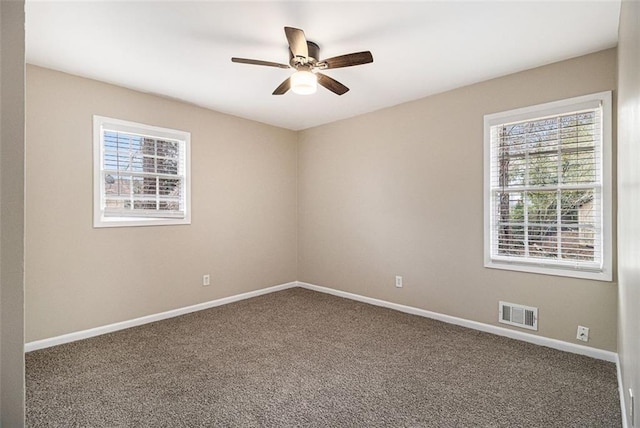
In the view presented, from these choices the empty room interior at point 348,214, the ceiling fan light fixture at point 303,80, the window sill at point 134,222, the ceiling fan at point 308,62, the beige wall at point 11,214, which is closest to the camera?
the beige wall at point 11,214

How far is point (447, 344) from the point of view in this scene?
3.01m

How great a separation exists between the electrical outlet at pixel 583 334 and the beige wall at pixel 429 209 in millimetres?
41

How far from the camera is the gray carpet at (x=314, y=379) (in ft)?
6.47

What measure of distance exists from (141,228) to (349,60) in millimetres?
2847

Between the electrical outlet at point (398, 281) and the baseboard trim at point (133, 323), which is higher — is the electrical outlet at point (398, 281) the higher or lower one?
the higher one

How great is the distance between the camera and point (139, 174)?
3596mm

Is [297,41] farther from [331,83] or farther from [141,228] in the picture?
[141,228]

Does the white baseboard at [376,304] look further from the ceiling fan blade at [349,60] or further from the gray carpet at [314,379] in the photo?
the ceiling fan blade at [349,60]

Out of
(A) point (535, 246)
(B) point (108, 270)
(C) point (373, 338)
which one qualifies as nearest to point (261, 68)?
(B) point (108, 270)

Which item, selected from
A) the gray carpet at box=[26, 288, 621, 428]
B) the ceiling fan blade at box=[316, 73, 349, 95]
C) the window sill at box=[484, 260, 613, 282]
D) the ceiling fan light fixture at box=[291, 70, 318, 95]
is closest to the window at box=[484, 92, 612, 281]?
the window sill at box=[484, 260, 613, 282]

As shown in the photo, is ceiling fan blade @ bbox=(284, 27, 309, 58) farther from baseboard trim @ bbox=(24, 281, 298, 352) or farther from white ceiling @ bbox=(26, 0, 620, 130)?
baseboard trim @ bbox=(24, 281, 298, 352)

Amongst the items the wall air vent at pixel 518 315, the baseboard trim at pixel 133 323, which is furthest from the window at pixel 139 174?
the wall air vent at pixel 518 315

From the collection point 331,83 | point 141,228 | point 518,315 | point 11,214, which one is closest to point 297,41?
point 331,83

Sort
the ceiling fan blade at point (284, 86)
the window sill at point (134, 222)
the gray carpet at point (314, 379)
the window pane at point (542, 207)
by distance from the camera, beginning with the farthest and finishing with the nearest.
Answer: the window sill at point (134, 222) < the window pane at point (542, 207) < the ceiling fan blade at point (284, 86) < the gray carpet at point (314, 379)
